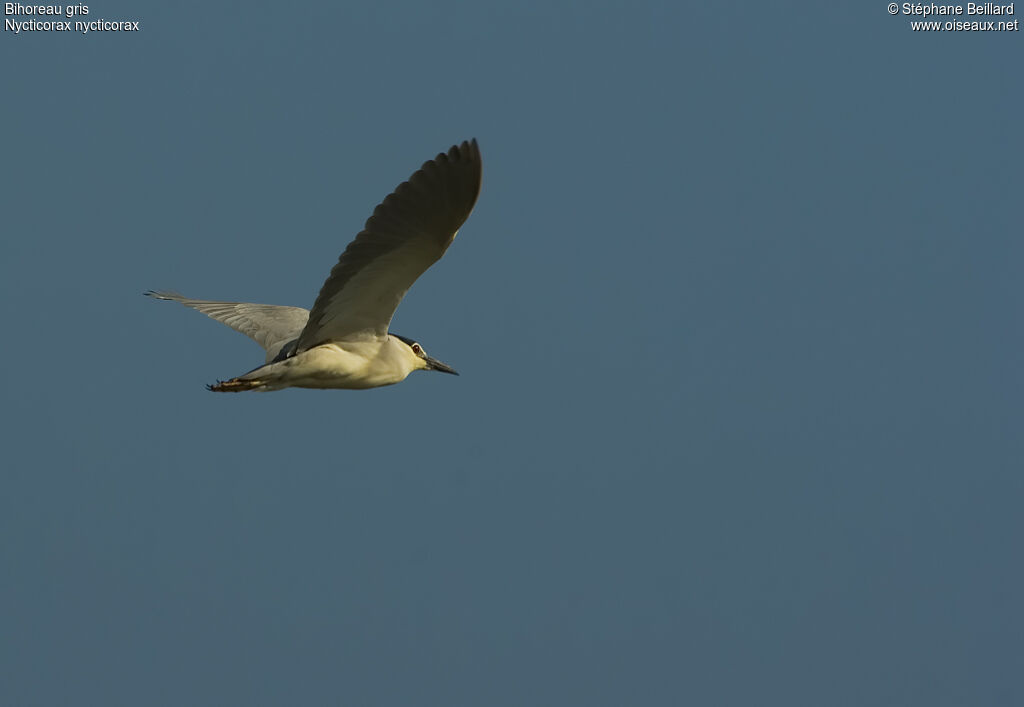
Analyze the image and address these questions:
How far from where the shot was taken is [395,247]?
32.0 ft

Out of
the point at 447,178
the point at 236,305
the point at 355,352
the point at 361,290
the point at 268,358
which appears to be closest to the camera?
the point at 447,178

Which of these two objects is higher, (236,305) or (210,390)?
(236,305)

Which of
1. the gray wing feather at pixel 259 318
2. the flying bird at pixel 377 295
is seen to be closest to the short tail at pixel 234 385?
the flying bird at pixel 377 295

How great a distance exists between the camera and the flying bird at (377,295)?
9289 mm

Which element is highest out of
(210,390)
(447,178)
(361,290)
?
(447,178)

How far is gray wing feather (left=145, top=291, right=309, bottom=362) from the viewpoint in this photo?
1248 centimetres

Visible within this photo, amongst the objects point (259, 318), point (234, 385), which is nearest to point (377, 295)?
point (234, 385)

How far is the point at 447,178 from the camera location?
9.23 meters

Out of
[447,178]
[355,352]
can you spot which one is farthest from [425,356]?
[447,178]

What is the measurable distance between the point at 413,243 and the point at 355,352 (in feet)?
5.59

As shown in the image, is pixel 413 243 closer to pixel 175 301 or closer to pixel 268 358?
pixel 268 358

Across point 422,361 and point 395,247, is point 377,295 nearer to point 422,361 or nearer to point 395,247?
point 395,247

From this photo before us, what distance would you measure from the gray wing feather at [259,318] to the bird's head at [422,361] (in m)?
1.14

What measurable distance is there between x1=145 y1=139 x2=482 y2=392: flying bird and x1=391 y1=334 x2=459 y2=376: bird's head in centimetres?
1
